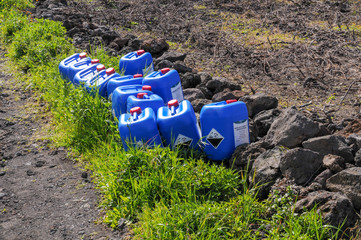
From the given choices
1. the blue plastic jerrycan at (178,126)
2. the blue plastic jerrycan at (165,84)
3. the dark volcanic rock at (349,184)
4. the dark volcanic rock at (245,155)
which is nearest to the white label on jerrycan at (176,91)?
the blue plastic jerrycan at (165,84)

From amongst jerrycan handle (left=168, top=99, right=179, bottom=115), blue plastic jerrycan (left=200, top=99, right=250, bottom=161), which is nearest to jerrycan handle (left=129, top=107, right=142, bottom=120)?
jerrycan handle (left=168, top=99, right=179, bottom=115)

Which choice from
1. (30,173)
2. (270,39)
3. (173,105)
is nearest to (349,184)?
(173,105)

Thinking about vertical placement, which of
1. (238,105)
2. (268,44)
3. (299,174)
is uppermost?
(238,105)

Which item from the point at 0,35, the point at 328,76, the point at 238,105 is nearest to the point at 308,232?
the point at 238,105

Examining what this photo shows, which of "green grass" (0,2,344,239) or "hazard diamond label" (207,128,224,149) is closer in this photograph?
"green grass" (0,2,344,239)

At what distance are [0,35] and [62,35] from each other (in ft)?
6.31

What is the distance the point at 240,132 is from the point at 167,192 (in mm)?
957

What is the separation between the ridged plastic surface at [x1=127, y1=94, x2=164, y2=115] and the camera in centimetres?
427

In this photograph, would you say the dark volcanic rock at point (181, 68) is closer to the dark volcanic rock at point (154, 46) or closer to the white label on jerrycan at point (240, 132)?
the dark volcanic rock at point (154, 46)

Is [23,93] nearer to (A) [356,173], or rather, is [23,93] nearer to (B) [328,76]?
(B) [328,76]

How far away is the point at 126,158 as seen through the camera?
3797mm

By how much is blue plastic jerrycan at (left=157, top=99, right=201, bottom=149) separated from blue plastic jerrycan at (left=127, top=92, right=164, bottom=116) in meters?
0.17

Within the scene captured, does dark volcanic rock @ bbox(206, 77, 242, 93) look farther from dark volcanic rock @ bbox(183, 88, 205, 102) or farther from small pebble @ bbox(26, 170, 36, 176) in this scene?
small pebble @ bbox(26, 170, 36, 176)

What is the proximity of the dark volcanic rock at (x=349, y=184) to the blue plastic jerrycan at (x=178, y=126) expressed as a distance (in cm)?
130
